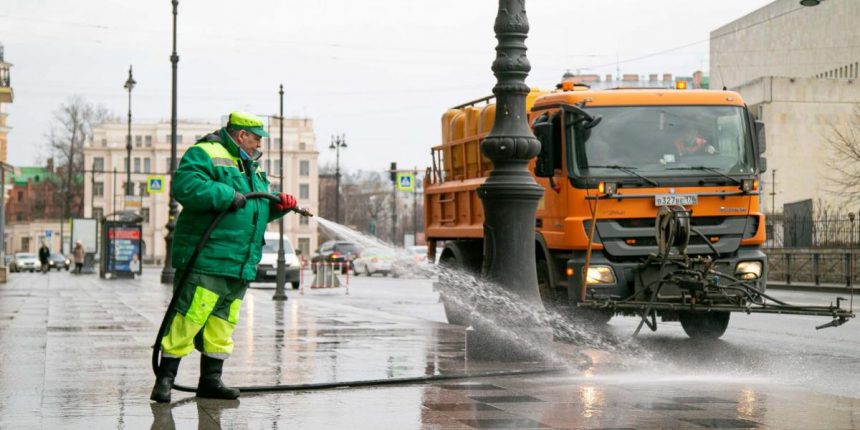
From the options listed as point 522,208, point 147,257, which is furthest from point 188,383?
point 147,257

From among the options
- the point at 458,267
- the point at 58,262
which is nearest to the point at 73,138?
the point at 58,262

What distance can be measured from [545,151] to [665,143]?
1.43 m

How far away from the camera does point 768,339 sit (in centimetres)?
1565

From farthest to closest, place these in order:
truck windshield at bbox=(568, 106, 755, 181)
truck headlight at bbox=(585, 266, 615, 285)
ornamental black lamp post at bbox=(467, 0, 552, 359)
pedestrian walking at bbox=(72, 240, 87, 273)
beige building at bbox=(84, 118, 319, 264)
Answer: beige building at bbox=(84, 118, 319, 264)
pedestrian walking at bbox=(72, 240, 87, 273)
truck windshield at bbox=(568, 106, 755, 181)
truck headlight at bbox=(585, 266, 615, 285)
ornamental black lamp post at bbox=(467, 0, 552, 359)

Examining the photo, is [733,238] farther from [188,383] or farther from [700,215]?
[188,383]

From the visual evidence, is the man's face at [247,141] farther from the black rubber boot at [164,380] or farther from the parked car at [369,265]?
the parked car at [369,265]

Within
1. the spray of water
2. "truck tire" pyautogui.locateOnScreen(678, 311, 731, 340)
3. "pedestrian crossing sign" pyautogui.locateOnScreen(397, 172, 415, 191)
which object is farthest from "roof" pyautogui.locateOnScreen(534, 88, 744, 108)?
"pedestrian crossing sign" pyautogui.locateOnScreen(397, 172, 415, 191)

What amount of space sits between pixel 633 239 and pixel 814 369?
290 centimetres

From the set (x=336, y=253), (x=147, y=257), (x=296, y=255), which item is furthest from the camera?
(x=147, y=257)

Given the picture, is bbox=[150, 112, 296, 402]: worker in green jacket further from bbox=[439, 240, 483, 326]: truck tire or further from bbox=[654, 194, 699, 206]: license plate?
bbox=[439, 240, 483, 326]: truck tire

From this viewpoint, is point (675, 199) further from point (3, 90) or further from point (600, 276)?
point (3, 90)

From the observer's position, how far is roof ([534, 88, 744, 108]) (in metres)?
14.7

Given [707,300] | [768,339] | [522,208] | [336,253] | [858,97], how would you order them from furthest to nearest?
[858,97] < [336,253] < [768,339] < [707,300] < [522,208]

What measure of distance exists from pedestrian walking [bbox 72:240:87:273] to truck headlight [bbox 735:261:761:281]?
53572 millimetres
